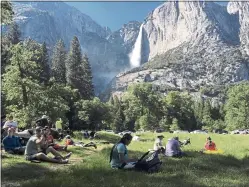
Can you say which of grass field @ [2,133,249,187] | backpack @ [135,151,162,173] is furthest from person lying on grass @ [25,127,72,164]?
backpack @ [135,151,162,173]

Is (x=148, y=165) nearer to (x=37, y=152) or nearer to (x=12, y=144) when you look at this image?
(x=37, y=152)

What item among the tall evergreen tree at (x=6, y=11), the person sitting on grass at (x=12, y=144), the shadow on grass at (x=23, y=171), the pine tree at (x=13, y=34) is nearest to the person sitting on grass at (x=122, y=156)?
the shadow on grass at (x=23, y=171)

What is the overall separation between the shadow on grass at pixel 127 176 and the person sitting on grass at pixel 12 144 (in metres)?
3.72

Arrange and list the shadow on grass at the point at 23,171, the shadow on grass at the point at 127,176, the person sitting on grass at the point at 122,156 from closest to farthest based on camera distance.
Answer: the shadow on grass at the point at 127,176, the shadow on grass at the point at 23,171, the person sitting on grass at the point at 122,156

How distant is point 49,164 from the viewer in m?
16.2

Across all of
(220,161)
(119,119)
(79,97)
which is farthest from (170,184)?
(119,119)

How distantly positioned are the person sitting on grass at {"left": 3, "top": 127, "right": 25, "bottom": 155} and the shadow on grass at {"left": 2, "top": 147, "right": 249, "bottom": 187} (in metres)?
3.72

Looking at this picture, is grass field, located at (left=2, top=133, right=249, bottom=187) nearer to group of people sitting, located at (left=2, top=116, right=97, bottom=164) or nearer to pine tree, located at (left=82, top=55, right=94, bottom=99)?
group of people sitting, located at (left=2, top=116, right=97, bottom=164)

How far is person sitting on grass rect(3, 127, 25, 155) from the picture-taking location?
1917cm

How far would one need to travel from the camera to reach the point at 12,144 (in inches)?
771

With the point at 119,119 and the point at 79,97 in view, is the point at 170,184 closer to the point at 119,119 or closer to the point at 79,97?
the point at 79,97

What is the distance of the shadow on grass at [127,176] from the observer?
12180mm

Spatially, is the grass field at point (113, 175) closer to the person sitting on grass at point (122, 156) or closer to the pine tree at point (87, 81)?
the person sitting on grass at point (122, 156)

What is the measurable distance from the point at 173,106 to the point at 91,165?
9453 cm
